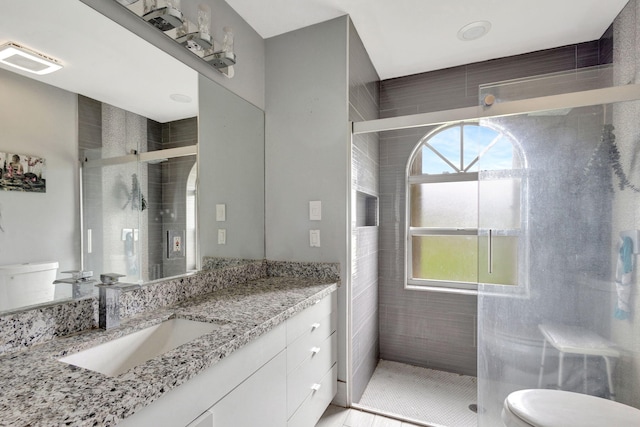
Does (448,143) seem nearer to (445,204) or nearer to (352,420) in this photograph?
(445,204)

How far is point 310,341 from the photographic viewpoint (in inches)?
61.9

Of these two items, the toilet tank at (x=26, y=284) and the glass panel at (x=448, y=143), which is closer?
the toilet tank at (x=26, y=284)

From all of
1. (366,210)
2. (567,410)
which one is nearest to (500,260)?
(567,410)

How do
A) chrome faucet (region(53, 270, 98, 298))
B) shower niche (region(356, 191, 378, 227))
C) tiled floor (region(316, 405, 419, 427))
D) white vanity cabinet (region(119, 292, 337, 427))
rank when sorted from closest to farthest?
white vanity cabinet (region(119, 292, 337, 427)) < chrome faucet (region(53, 270, 98, 298)) < tiled floor (region(316, 405, 419, 427)) < shower niche (region(356, 191, 378, 227))

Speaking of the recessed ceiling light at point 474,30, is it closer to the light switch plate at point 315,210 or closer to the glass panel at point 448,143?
the glass panel at point 448,143

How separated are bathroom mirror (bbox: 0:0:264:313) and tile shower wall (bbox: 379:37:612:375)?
1.48 m

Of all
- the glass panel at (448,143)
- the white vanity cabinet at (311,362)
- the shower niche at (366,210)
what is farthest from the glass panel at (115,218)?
the glass panel at (448,143)

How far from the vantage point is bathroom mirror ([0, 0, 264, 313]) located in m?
0.95

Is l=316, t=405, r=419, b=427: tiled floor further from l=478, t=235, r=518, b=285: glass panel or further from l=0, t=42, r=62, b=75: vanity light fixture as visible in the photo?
l=0, t=42, r=62, b=75: vanity light fixture

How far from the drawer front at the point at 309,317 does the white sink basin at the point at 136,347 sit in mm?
364

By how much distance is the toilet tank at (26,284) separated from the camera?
0.91m

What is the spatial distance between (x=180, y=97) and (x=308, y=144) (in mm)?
820

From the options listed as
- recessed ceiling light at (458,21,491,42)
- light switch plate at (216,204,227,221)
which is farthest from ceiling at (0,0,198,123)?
recessed ceiling light at (458,21,491,42)

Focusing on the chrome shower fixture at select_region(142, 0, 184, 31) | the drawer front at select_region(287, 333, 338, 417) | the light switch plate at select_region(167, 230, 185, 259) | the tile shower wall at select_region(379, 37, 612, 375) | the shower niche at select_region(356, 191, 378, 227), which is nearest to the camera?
the chrome shower fixture at select_region(142, 0, 184, 31)
